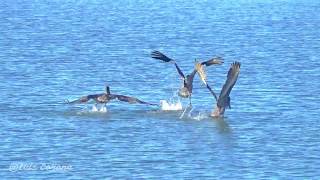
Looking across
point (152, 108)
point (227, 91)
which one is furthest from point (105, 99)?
point (227, 91)

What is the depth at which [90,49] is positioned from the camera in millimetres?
57781

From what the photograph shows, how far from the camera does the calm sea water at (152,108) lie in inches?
1247

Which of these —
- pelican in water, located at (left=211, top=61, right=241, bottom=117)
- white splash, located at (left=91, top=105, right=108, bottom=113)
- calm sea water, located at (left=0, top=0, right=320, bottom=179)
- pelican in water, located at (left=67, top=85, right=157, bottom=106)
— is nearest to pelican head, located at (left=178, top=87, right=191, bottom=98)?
calm sea water, located at (left=0, top=0, right=320, bottom=179)

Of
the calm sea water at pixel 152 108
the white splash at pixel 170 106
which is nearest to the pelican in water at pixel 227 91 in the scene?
the calm sea water at pixel 152 108

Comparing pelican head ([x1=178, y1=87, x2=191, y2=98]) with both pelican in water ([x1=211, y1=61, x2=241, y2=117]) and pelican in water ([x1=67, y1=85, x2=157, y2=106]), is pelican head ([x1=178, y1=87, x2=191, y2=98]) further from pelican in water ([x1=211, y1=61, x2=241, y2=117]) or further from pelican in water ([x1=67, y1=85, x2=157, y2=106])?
pelican in water ([x1=67, y1=85, x2=157, y2=106])

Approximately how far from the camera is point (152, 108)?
38.7 m

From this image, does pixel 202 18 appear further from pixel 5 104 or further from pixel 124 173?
pixel 124 173

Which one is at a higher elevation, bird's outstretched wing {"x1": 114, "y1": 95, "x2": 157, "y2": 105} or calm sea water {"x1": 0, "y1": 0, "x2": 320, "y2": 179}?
bird's outstretched wing {"x1": 114, "y1": 95, "x2": 157, "y2": 105}

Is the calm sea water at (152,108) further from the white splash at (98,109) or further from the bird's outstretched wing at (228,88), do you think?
the bird's outstretched wing at (228,88)

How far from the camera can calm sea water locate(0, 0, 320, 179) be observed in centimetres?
3167

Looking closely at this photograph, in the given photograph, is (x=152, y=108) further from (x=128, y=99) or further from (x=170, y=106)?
(x=128, y=99)

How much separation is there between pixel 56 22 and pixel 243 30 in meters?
10.00

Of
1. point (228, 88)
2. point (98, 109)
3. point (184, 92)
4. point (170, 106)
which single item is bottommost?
point (170, 106)

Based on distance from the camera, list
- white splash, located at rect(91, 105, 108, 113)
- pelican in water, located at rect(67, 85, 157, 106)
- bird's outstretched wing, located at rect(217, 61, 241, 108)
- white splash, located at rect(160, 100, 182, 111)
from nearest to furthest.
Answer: bird's outstretched wing, located at rect(217, 61, 241, 108)
pelican in water, located at rect(67, 85, 157, 106)
white splash, located at rect(91, 105, 108, 113)
white splash, located at rect(160, 100, 182, 111)
